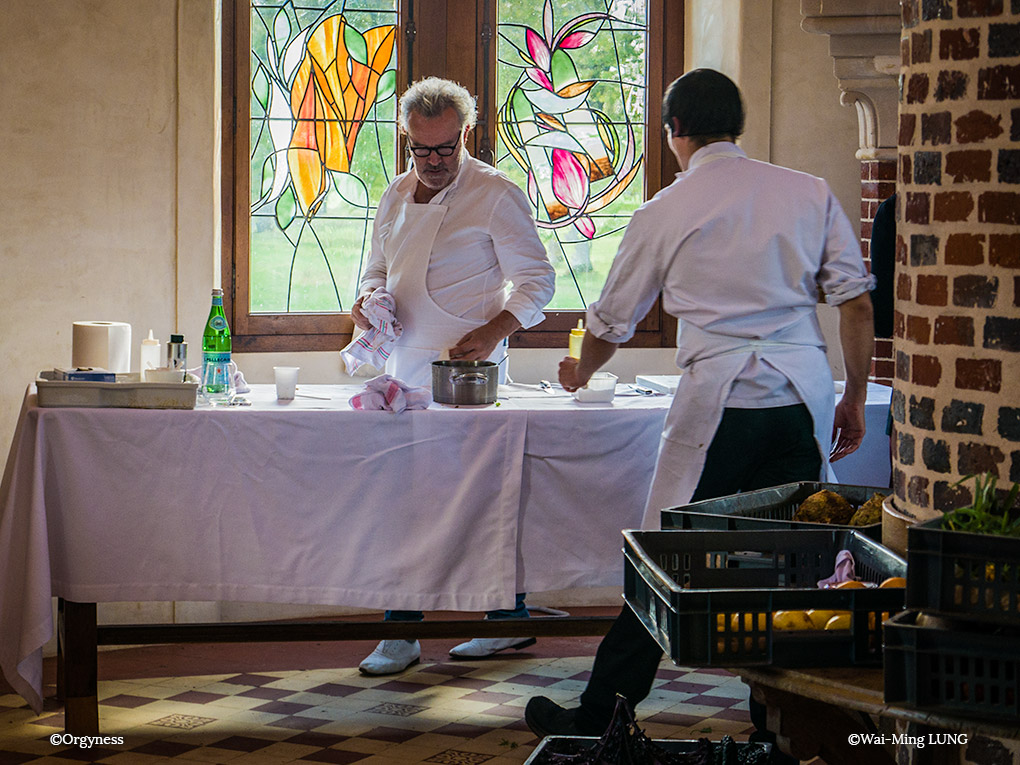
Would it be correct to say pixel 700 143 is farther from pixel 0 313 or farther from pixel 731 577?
pixel 0 313

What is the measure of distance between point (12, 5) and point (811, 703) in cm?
368

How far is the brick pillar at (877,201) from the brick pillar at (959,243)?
2.45 m

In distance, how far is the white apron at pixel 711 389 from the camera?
305 cm

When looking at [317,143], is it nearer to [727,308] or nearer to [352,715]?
[352,715]

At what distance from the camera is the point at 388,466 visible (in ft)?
11.7

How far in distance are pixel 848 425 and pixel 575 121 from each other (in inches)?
95.5

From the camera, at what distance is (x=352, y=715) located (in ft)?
12.3

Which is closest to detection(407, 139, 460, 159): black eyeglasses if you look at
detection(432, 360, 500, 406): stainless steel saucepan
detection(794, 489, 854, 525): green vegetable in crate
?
detection(432, 360, 500, 406): stainless steel saucepan

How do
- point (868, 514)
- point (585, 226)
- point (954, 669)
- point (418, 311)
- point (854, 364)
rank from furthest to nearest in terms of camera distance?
point (585, 226) < point (418, 311) < point (854, 364) < point (868, 514) < point (954, 669)

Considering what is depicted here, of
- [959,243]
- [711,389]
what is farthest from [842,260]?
[959,243]

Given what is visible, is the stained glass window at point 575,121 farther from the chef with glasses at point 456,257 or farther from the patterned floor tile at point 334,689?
the patterned floor tile at point 334,689

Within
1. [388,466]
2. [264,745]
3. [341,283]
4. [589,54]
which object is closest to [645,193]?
[589,54]

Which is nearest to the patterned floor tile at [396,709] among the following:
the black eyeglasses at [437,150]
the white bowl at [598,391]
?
the white bowl at [598,391]

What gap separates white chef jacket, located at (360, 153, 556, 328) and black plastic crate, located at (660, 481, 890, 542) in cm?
156
